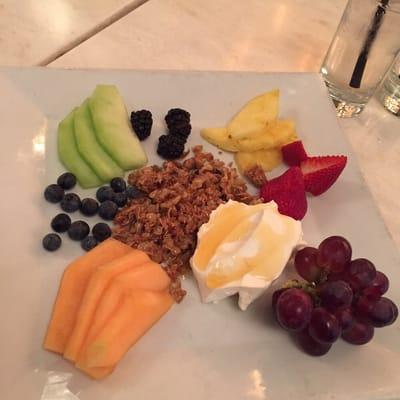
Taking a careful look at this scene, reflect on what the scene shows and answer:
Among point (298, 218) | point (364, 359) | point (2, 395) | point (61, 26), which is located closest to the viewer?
point (2, 395)

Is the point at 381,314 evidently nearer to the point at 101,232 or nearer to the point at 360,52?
the point at 101,232

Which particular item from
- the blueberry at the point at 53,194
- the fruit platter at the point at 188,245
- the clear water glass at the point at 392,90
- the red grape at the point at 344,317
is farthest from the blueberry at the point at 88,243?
the clear water glass at the point at 392,90

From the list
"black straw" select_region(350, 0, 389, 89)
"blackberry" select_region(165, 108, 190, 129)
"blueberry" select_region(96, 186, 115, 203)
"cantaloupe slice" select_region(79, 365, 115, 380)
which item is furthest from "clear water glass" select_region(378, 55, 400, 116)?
"cantaloupe slice" select_region(79, 365, 115, 380)

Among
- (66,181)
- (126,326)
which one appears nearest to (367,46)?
(66,181)

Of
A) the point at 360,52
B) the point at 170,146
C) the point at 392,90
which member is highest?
the point at 360,52

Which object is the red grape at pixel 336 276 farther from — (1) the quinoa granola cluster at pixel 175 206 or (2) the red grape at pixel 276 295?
(1) the quinoa granola cluster at pixel 175 206

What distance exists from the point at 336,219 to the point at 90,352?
595mm

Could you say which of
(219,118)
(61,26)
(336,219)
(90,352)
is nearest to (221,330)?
(90,352)

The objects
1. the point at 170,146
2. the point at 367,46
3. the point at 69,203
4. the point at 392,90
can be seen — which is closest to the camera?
the point at 69,203

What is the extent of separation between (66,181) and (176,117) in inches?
11.5

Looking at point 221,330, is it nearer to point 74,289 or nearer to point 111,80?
point 74,289

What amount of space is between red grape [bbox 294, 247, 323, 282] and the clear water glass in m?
0.68

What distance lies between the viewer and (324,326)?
0.87 m

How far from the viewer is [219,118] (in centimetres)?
129
